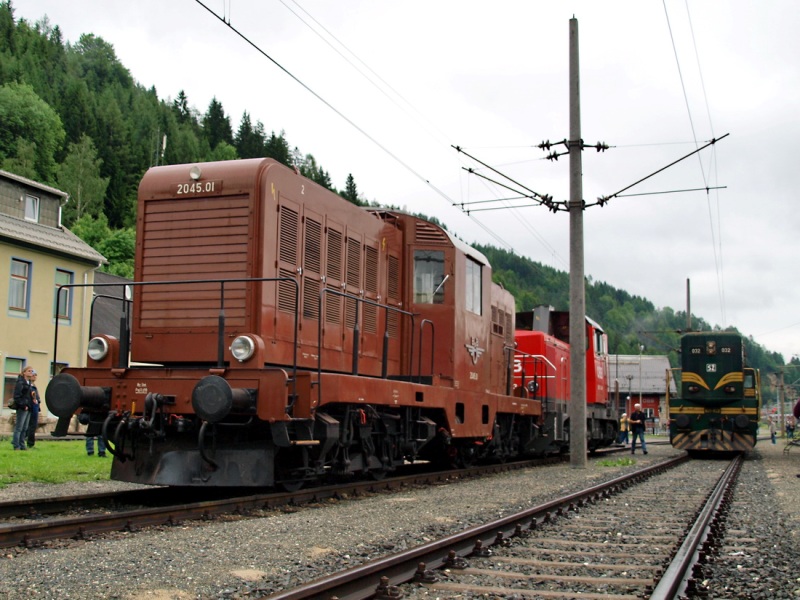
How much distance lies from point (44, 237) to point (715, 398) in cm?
1975

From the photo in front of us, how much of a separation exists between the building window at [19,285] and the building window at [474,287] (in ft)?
53.0

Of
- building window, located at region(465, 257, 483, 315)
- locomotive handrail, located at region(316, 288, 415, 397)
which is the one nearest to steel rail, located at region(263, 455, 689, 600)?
locomotive handrail, located at region(316, 288, 415, 397)

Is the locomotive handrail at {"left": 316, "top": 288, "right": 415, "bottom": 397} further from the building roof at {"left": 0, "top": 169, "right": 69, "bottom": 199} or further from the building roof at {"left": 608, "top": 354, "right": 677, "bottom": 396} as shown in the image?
the building roof at {"left": 608, "top": 354, "right": 677, "bottom": 396}

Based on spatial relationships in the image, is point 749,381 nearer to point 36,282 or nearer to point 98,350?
point 98,350

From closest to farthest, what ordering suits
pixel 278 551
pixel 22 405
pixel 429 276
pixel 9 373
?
pixel 278 551
pixel 429 276
pixel 22 405
pixel 9 373

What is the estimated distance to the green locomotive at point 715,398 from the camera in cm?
2077

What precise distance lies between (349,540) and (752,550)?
10.2ft

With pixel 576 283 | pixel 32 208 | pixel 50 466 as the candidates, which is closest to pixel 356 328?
pixel 50 466

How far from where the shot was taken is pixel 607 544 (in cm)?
641

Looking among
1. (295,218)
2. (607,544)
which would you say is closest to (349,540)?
(607,544)

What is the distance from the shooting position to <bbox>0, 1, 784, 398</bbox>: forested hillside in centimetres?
6594

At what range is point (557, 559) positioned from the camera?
5.77 meters

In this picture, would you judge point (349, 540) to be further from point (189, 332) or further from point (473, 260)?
point (473, 260)

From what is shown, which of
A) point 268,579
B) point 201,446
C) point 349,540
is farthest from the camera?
point 201,446
